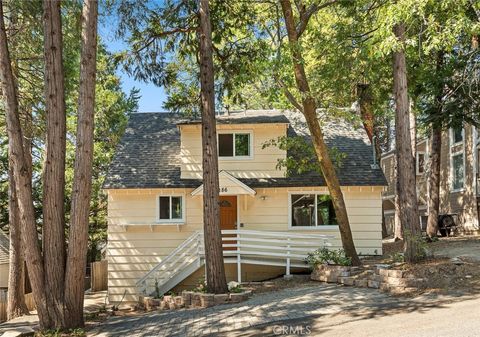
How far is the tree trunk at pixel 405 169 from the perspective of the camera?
11.1m

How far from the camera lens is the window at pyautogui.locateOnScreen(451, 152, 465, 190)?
23.4 m

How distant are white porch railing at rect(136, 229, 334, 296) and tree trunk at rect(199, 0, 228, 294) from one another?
3.57 metres

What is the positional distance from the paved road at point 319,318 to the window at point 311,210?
573cm

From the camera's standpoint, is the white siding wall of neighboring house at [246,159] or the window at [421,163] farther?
the window at [421,163]

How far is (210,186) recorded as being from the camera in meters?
11.5

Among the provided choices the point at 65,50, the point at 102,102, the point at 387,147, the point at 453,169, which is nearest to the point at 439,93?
the point at 453,169

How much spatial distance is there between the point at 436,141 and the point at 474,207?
3969mm

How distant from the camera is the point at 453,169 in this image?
24016 millimetres

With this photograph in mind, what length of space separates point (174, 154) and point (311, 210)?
5433mm

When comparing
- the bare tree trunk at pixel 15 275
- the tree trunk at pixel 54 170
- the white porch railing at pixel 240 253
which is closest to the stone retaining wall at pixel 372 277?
the white porch railing at pixel 240 253

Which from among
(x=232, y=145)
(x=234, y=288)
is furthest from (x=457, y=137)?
(x=234, y=288)

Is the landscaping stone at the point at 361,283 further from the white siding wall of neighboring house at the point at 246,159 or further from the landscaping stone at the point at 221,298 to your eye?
the white siding wall of neighboring house at the point at 246,159

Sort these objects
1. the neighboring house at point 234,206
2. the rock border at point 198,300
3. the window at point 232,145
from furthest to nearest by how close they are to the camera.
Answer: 1. the window at point 232,145
2. the neighboring house at point 234,206
3. the rock border at point 198,300

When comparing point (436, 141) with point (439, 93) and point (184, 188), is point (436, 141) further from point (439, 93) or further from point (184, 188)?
point (184, 188)
